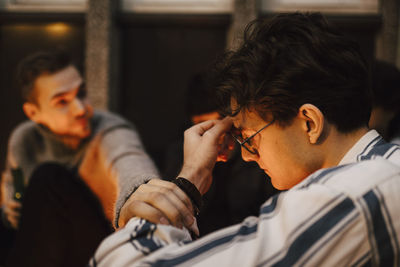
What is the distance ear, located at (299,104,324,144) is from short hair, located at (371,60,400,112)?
4.77ft

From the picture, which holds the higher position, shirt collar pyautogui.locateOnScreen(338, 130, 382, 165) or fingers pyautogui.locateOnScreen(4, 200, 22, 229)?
shirt collar pyautogui.locateOnScreen(338, 130, 382, 165)

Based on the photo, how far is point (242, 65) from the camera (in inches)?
43.8

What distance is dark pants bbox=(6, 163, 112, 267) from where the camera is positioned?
5.73ft

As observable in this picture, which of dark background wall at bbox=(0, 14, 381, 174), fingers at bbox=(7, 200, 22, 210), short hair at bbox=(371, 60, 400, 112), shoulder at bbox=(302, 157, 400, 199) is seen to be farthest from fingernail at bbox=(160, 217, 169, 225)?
dark background wall at bbox=(0, 14, 381, 174)

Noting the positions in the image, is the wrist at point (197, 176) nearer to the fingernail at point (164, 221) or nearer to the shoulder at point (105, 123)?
the fingernail at point (164, 221)


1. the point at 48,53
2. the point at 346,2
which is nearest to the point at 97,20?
the point at 48,53

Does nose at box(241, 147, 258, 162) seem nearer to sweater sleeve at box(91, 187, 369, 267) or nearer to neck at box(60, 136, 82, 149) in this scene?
sweater sleeve at box(91, 187, 369, 267)

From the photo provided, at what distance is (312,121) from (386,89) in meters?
1.57

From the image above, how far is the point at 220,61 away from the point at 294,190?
0.58 metres

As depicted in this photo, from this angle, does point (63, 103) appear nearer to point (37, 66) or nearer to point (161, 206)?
point (37, 66)

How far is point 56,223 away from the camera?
1793 millimetres

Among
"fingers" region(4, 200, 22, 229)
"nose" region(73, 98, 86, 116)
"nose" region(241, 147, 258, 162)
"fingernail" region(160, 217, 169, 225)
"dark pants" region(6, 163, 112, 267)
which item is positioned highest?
"nose" region(241, 147, 258, 162)

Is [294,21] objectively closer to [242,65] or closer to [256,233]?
[242,65]

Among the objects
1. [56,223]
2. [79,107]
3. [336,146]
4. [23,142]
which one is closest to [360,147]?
[336,146]
